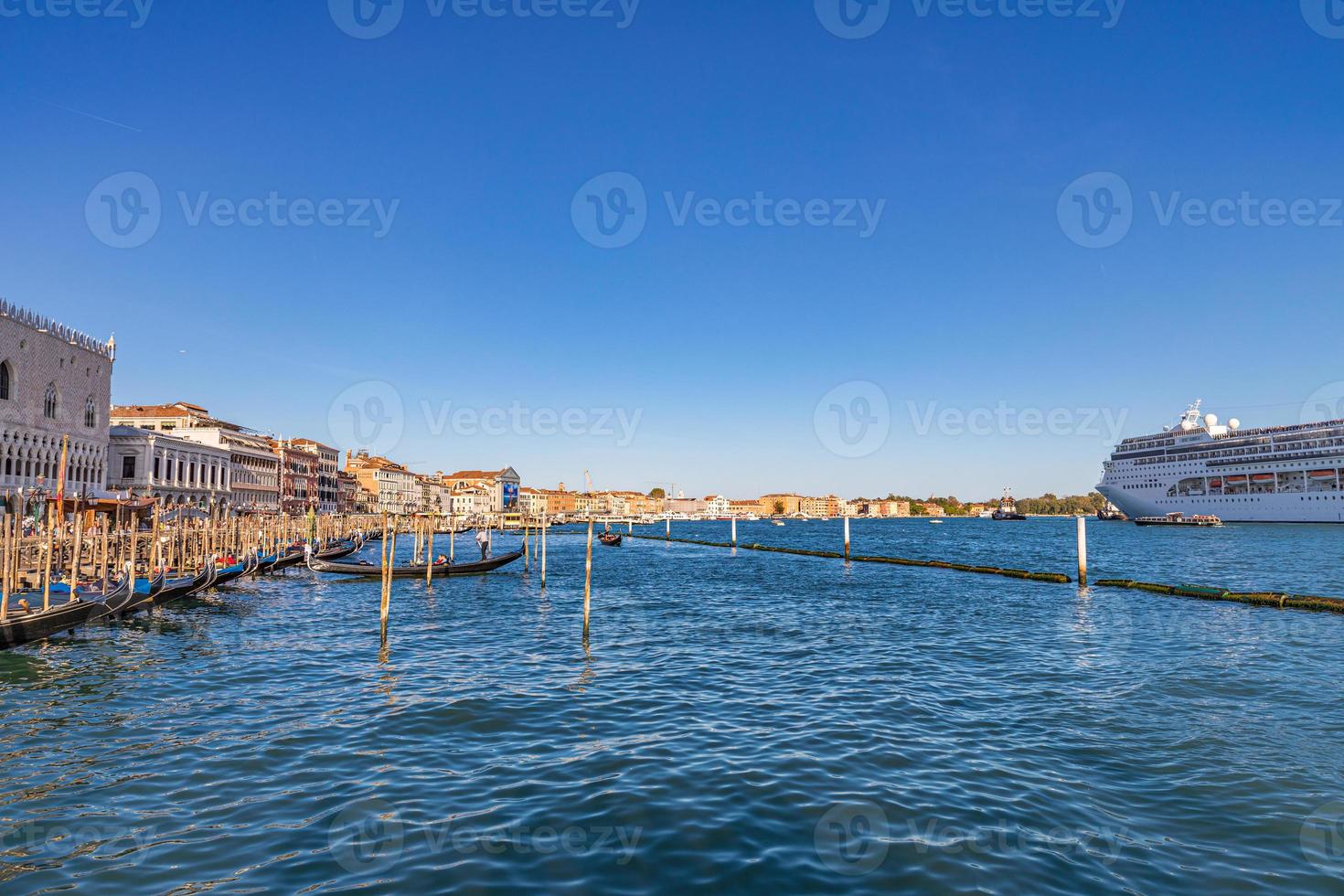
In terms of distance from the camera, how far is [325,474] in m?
110

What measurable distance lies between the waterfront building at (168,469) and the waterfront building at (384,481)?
62.4 m

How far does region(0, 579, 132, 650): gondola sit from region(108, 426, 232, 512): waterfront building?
34111 millimetres

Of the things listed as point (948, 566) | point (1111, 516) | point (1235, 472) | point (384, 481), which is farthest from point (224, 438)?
point (1111, 516)

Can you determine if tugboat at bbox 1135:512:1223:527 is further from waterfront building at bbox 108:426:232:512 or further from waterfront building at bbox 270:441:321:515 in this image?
waterfront building at bbox 270:441:321:515

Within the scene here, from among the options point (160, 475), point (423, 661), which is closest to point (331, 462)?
point (160, 475)

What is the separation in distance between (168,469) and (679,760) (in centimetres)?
6995

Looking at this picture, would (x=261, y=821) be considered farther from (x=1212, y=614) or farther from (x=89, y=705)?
(x=1212, y=614)

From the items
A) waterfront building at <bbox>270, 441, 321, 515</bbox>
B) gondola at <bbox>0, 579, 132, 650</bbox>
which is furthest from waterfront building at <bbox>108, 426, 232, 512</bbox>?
gondola at <bbox>0, 579, 132, 650</bbox>

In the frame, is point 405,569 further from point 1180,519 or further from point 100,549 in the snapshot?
point 1180,519

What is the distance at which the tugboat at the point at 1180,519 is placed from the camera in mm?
101688

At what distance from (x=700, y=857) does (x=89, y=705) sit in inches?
501

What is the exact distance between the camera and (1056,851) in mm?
7785

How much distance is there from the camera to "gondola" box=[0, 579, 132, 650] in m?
19.1

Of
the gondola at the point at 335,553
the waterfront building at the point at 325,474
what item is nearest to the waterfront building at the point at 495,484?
the waterfront building at the point at 325,474
